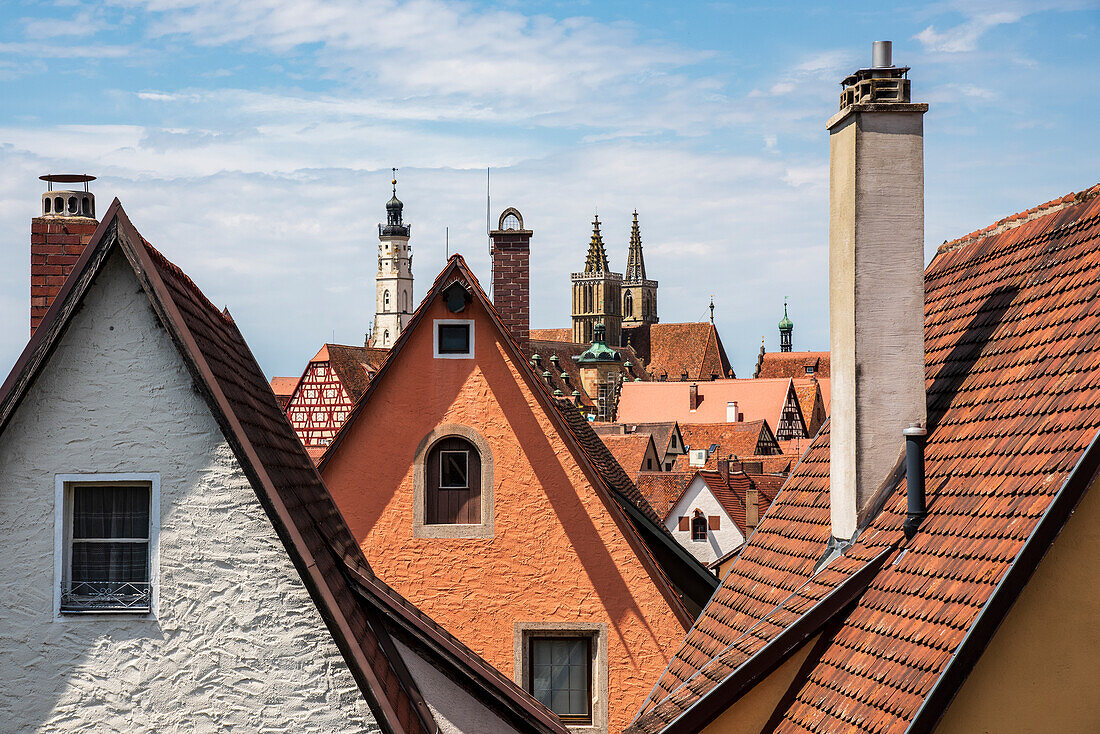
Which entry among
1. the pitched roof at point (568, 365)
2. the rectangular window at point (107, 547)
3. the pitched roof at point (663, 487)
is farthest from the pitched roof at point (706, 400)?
the rectangular window at point (107, 547)

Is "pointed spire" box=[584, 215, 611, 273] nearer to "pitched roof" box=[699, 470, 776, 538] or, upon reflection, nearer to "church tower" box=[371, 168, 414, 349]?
"church tower" box=[371, 168, 414, 349]

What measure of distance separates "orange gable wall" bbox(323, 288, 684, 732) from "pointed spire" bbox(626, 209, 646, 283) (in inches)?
6760

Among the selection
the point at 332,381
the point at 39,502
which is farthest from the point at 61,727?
the point at 332,381

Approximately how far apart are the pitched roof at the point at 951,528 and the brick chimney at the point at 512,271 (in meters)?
6.22

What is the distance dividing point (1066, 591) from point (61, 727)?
5.61 metres

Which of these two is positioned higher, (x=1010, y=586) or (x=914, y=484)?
(x=914, y=484)

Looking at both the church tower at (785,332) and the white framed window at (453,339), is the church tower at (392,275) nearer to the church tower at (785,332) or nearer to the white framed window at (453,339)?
the church tower at (785,332)

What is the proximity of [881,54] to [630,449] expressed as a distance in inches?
2032

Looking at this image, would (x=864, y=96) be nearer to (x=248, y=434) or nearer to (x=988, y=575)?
(x=988, y=575)

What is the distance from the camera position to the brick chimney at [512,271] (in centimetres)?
1577

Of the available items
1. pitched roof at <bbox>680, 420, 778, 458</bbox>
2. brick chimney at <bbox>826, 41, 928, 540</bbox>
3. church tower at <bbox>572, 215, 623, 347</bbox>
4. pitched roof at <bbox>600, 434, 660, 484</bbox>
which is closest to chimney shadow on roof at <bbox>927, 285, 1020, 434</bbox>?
brick chimney at <bbox>826, 41, 928, 540</bbox>

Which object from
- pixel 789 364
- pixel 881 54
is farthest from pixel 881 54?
pixel 789 364

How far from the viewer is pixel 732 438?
77.8 metres

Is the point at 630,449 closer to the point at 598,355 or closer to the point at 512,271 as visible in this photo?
the point at 512,271
